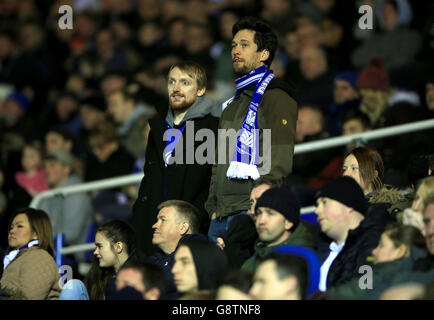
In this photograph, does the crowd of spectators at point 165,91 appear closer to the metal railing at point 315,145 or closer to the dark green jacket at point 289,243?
the dark green jacket at point 289,243

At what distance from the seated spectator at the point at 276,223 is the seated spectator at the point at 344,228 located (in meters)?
0.18

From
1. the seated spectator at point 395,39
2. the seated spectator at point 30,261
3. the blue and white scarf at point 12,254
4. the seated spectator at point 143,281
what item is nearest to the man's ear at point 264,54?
the seated spectator at point 143,281

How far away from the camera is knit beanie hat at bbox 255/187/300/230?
721cm

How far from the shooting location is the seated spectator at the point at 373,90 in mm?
10891

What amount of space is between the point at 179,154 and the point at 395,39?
197 inches

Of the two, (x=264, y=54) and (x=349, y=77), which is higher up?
(x=349, y=77)

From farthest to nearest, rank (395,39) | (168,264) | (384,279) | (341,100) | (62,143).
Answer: (62,143)
(395,39)
(341,100)
(168,264)
(384,279)

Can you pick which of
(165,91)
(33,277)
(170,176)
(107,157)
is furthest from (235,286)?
(165,91)

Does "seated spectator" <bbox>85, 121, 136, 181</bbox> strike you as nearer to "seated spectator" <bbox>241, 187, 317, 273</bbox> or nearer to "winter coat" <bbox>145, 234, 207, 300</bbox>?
"winter coat" <bbox>145, 234, 207, 300</bbox>

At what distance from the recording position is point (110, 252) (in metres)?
8.45

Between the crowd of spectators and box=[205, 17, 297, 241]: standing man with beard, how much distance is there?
0.25 m

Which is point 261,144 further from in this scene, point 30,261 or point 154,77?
point 154,77

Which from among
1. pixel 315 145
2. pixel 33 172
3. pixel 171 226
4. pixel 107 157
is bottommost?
pixel 171 226

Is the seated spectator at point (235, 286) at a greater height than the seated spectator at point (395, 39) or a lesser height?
lesser
